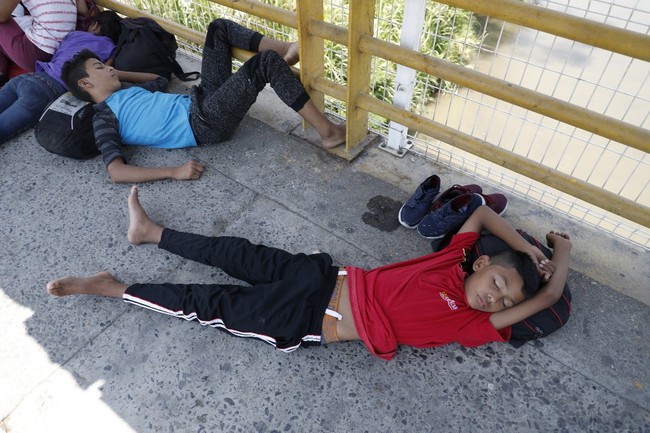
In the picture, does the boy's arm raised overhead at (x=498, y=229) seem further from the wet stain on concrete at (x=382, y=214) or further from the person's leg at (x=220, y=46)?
the person's leg at (x=220, y=46)

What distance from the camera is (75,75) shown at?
295cm

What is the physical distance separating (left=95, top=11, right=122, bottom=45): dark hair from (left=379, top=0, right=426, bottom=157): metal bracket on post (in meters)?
2.23

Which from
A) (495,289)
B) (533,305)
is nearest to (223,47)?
(495,289)

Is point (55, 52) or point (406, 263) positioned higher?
point (55, 52)

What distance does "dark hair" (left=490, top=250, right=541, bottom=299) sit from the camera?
189cm

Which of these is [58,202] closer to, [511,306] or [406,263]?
[406,263]

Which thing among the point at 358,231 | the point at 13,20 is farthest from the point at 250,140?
the point at 13,20

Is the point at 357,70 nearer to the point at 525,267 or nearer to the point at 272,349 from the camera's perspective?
the point at 525,267

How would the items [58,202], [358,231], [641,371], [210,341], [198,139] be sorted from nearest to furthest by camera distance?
[641,371], [210,341], [358,231], [58,202], [198,139]

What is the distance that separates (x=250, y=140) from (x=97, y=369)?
1654 mm

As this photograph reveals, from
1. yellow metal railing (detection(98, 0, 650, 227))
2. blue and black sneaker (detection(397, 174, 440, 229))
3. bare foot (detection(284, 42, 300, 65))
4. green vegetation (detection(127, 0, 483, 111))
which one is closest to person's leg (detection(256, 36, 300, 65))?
bare foot (detection(284, 42, 300, 65))

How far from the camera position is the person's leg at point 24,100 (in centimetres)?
315

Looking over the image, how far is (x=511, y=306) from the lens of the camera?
76.5 inches

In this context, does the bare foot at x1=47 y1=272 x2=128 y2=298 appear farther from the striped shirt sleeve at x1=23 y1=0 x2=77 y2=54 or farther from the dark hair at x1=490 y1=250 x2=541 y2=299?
the striped shirt sleeve at x1=23 y1=0 x2=77 y2=54
